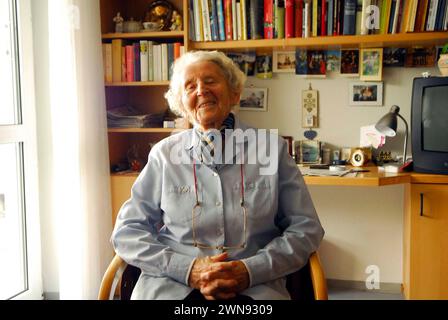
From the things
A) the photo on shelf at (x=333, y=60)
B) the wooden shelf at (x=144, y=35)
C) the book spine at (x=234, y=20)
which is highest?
the book spine at (x=234, y=20)

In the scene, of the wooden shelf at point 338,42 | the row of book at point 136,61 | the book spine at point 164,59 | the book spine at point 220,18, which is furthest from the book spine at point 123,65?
the book spine at point 220,18

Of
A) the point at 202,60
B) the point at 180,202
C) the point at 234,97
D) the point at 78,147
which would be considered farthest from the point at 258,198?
the point at 78,147

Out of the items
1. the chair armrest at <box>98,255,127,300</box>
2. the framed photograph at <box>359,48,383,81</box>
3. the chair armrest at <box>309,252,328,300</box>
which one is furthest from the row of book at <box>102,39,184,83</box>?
the chair armrest at <box>309,252,328,300</box>

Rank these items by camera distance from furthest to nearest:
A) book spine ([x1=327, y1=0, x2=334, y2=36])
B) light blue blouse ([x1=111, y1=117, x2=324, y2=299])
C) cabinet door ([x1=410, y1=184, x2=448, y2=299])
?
book spine ([x1=327, y1=0, x2=334, y2=36]), cabinet door ([x1=410, y1=184, x2=448, y2=299]), light blue blouse ([x1=111, y1=117, x2=324, y2=299])

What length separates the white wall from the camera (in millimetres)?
2949

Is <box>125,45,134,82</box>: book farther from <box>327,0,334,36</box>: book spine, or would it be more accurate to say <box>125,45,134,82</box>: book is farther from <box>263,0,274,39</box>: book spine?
<box>327,0,334,36</box>: book spine

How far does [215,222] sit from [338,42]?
1.45 metres

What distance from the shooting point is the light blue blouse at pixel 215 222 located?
155 cm

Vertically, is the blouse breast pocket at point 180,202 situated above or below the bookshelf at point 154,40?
below

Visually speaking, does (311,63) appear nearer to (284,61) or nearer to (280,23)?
(284,61)

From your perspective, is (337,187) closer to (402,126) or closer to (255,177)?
(402,126)

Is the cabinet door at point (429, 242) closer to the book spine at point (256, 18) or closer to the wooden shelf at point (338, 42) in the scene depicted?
the wooden shelf at point (338, 42)

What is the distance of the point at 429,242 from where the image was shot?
8.38ft

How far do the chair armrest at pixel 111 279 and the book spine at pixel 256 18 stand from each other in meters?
1.58
